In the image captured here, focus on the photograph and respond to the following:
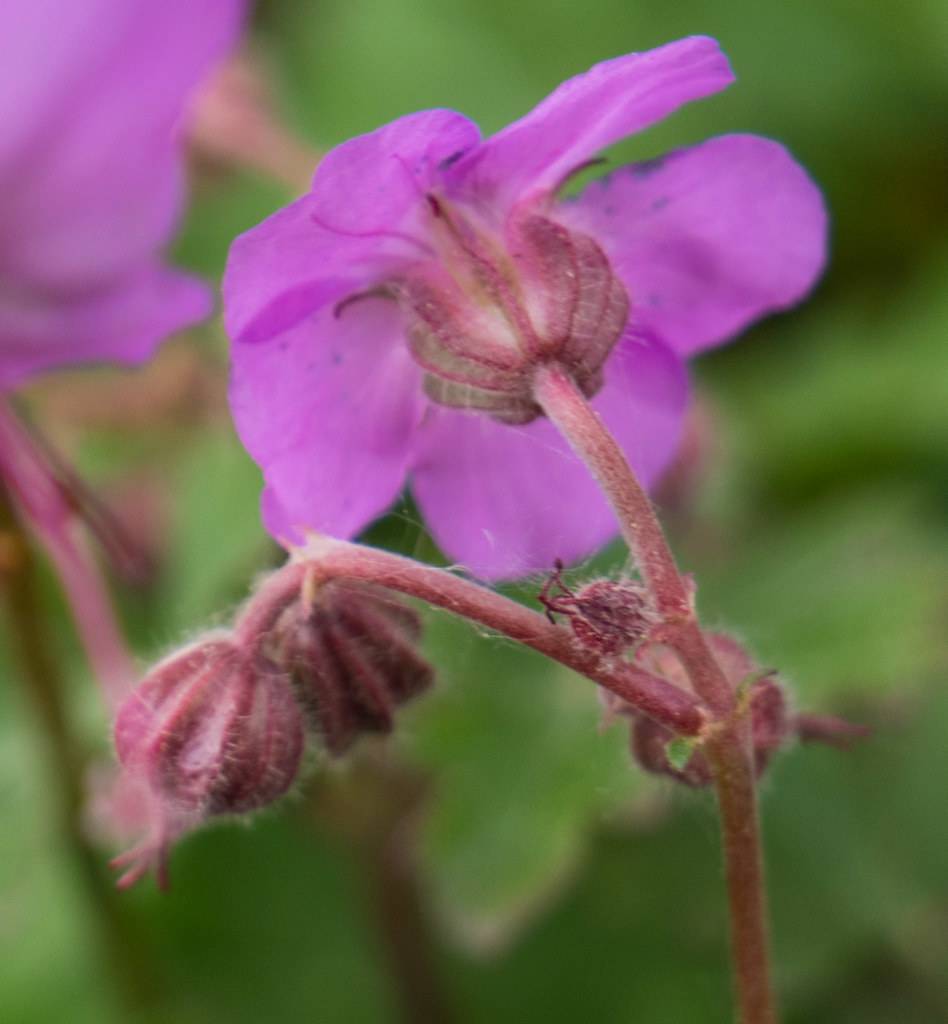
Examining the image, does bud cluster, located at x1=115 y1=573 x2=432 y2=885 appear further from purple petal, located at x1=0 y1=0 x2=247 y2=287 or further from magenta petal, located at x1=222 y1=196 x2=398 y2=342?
purple petal, located at x1=0 y1=0 x2=247 y2=287

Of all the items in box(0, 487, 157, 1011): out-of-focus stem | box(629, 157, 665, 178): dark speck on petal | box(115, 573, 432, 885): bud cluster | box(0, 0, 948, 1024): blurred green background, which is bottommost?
box(0, 0, 948, 1024): blurred green background

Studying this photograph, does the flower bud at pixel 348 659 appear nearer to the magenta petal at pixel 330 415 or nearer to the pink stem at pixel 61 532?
the magenta petal at pixel 330 415

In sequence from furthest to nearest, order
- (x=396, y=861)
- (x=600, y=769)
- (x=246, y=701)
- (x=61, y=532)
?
(x=396, y=861) → (x=600, y=769) → (x=61, y=532) → (x=246, y=701)

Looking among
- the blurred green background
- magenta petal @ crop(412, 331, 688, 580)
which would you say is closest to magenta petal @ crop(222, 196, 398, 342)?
magenta petal @ crop(412, 331, 688, 580)

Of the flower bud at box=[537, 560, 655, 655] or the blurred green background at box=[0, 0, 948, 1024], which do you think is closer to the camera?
the flower bud at box=[537, 560, 655, 655]

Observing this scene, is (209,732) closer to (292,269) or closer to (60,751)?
(292,269)

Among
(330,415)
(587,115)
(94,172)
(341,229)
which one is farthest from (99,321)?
(587,115)

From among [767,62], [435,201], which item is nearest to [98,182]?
[435,201]
